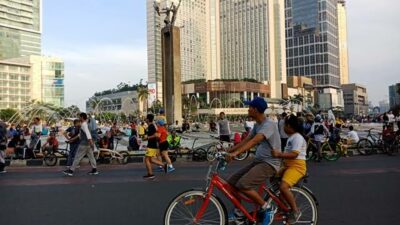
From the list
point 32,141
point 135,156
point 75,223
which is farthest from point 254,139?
point 32,141

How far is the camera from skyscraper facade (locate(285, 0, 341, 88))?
18325 centimetres

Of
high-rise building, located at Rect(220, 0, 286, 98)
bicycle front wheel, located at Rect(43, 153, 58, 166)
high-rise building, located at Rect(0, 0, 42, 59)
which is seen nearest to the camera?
bicycle front wheel, located at Rect(43, 153, 58, 166)

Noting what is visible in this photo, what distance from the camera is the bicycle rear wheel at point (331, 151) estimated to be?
17109 millimetres

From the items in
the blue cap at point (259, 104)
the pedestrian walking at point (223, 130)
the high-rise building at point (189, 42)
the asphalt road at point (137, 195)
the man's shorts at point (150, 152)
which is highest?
the high-rise building at point (189, 42)

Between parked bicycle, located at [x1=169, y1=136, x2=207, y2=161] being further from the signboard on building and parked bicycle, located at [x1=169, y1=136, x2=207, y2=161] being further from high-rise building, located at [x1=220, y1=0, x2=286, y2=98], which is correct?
high-rise building, located at [x1=220, y1=0, x2=286, y2=98]

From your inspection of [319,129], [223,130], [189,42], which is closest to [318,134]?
[319,129]

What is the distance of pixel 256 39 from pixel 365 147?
14763cm

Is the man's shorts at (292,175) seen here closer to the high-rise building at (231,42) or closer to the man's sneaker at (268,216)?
the man's sneaker at (268,216)

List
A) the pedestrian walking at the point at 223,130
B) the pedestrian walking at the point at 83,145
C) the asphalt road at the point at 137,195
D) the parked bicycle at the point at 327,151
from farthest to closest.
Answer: the pedestrian walking at the point at 223,130 → the parked bicycle at the point at 327,151 → the pedestrian walking at the point at 83,145 → the asphalt road at the point at 137,195

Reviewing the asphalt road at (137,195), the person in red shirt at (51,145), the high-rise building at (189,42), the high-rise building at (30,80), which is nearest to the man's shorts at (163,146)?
the asphalt road at (137,195)

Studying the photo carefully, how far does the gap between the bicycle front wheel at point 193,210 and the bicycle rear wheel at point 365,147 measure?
1550 cm

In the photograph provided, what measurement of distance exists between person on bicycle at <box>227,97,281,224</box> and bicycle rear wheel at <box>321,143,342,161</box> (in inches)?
472

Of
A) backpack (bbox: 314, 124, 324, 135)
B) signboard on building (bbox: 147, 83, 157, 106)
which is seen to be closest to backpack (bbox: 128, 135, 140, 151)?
backpack (bbox: 314, 124, 324, 135)

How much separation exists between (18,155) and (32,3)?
177204 mm
